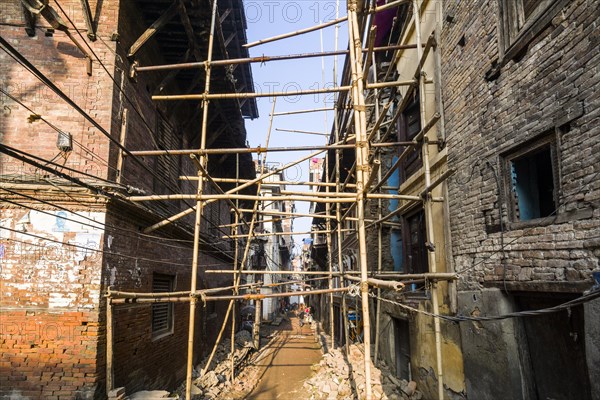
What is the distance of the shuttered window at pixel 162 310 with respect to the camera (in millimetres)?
8680

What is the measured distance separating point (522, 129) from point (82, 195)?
6.38 metres

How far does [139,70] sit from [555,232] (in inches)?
285

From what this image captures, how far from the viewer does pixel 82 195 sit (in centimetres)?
612

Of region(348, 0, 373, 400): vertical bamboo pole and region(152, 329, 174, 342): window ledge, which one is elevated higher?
region(348, 0, 373, 400): vertical bamboo pole

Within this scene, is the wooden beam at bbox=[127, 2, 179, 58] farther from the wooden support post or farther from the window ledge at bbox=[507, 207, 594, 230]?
the window ledge at bbox=[507, 207, 594, 230]

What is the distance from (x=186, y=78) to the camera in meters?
10.1

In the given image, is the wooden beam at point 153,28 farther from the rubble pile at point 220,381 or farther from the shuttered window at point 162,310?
the rubble pile at point 220,381

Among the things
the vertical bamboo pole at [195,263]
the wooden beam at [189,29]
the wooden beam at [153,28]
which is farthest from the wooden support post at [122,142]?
the wooden beam at [189,29]

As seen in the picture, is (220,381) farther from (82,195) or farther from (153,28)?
(153,28)

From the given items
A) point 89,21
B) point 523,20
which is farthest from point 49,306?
point 523,20

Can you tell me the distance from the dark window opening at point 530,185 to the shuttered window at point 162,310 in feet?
23.4

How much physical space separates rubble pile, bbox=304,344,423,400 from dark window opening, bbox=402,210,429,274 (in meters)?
2.48

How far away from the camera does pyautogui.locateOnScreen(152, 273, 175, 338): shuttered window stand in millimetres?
8680

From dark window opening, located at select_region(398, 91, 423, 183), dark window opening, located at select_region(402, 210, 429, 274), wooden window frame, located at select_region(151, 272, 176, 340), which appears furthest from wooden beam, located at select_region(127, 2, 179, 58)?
dark window opening, located at select_region(402, 210, 429, 274)
